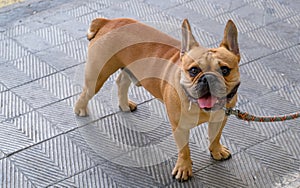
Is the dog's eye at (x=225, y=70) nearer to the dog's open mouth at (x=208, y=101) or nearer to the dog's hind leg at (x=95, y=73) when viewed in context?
the dog's open mouth at (x=208, y=101)

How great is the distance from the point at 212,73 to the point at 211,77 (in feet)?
0.11

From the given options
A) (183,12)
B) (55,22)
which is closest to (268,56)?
(183,12)

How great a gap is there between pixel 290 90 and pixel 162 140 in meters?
1.33

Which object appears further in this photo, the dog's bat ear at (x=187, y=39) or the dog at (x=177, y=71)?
the dog's bat ear at (x=187, y=39)

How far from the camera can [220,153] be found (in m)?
3.78

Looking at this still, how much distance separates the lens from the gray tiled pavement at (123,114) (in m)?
3.73

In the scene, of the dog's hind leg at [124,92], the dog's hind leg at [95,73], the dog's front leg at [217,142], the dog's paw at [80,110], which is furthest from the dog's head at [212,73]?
the dog's paw at [80,110]

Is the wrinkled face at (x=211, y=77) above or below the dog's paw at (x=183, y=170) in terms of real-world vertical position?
above

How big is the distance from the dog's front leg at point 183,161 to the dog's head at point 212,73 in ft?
1.51

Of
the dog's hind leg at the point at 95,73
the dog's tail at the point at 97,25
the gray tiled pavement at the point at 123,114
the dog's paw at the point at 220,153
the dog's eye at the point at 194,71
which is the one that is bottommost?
the gray tiled pavement at the point at 123,114

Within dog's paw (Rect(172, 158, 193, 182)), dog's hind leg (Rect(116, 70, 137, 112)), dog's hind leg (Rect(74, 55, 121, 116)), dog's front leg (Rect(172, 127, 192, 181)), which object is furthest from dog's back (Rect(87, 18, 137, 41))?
dog's paw (Rect(172, 158, 193, 182))

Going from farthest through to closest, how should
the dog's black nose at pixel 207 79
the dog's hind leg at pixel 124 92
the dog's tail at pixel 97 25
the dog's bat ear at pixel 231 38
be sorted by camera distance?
the dog's hind leg at pixel 124 92, the dog's tail at pixel 97 25, the dog's bat ear at pixel 231 38, the dog's black nose at pixel 207 79

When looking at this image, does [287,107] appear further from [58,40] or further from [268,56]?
[58,40]

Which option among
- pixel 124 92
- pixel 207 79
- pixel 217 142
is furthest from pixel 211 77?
pixel 124 92
